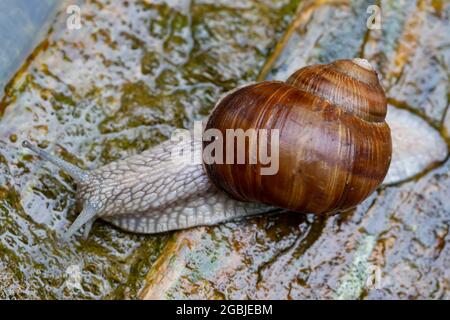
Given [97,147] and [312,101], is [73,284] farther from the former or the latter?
[312,101]

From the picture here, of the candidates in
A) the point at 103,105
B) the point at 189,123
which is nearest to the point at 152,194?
the point at 189,123

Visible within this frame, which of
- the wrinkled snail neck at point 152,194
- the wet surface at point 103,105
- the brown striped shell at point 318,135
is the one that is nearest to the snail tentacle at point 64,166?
the wrinkled snail neck at point 152,194

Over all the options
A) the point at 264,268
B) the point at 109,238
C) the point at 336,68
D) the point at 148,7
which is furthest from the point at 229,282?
the point at 148,7

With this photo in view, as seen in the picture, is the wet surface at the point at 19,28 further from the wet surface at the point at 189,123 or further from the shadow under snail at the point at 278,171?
the shadow under snail at the point at 278,171

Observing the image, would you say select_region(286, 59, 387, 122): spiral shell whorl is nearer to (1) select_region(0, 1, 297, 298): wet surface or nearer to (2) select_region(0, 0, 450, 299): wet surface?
(2) select_region(0, 0, 450, 299): wet surface

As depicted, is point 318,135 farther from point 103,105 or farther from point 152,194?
point 103,105

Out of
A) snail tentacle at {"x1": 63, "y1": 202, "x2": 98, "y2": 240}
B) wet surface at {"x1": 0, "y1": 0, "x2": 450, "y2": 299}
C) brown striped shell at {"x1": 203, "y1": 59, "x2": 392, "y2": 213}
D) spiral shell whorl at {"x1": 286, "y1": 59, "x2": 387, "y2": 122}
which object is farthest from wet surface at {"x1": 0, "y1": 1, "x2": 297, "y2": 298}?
spiral shell whorl at {"x1": 286, "y1": 59, "x2": 387, "y2": 122}

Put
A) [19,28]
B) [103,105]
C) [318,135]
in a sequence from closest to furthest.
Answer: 1. [318,135]
2. [19,28]
3. [103,105]
